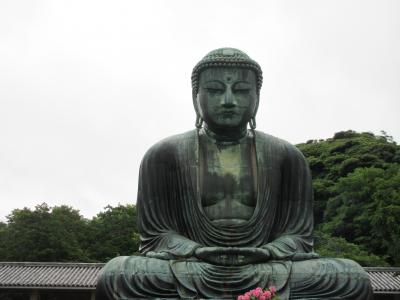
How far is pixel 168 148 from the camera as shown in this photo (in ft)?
27.0

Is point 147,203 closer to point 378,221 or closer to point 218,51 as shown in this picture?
point 218,51

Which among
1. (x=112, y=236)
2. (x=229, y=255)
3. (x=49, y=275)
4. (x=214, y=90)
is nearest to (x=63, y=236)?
(x=112, y=236)

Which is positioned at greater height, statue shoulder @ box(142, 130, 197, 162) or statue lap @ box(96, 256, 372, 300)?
statue shoulder @ box(142, 130, 197, 162)

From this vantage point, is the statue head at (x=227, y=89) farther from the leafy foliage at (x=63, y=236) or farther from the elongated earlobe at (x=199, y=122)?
the leafy foliage at (x=63, y=236)

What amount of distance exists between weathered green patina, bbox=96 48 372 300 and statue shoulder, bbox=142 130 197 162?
0.04 feet

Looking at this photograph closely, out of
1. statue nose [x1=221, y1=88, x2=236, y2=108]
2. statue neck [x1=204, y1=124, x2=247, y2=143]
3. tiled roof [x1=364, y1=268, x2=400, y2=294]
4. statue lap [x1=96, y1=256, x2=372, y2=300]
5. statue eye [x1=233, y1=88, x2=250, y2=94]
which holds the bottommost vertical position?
statue lap [x1=96, y1=256, x2=372, y2=300]

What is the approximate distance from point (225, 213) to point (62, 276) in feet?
68.7

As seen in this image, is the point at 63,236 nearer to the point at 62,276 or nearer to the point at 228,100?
the point at 62,276

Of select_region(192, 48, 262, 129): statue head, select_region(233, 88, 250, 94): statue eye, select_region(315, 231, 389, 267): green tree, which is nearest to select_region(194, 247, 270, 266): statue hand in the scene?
select_region(192, 48, 262, 129): statue head

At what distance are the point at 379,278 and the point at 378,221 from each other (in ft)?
12.7

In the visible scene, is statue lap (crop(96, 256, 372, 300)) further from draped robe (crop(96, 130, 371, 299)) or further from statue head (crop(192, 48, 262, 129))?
statue head (crop(192, 48, 262, 129))

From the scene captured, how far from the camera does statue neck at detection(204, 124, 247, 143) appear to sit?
831cm

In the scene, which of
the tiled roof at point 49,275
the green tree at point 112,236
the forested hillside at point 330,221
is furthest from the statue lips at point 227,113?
the green tree at point 112,236

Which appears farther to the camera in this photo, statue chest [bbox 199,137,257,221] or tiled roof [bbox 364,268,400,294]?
tiled roof [bbox 364,268,400,294]
